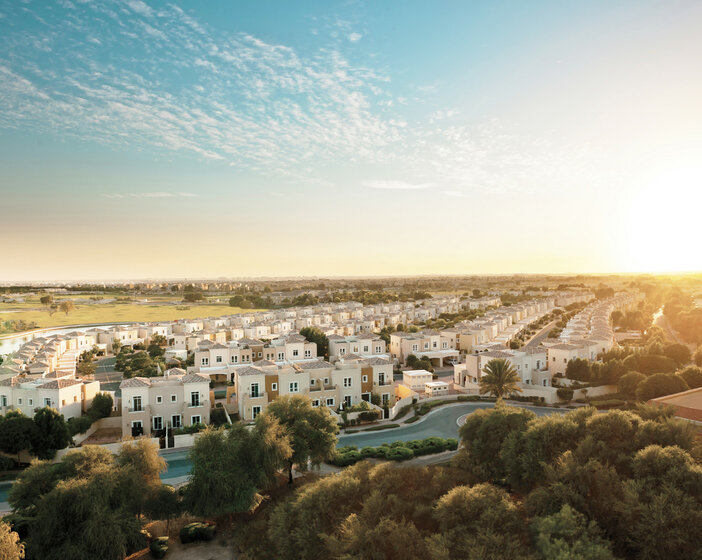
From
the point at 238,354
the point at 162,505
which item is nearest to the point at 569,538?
the point at 162,505

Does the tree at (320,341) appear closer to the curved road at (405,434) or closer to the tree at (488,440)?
the curved road at (405,434)

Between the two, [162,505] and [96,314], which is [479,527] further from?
[96,314]

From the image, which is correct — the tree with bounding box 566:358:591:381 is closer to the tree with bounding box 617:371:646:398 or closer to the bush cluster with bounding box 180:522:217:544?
the tree with bounding box 617:371:646:398

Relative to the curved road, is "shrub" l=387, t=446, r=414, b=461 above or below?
above

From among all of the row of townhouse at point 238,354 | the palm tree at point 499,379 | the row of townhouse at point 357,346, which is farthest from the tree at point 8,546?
the row of townhouse at point 357,346

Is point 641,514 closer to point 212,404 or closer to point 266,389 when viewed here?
point 266,389

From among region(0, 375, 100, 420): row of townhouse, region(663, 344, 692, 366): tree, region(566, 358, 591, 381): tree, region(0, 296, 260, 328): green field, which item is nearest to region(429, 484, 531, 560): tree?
region(0, 375, 100, 420): row of townhouse
